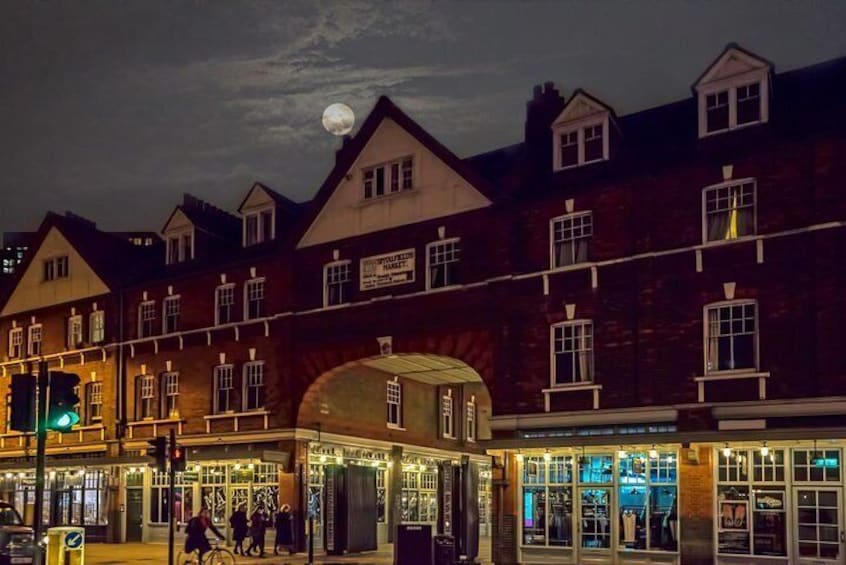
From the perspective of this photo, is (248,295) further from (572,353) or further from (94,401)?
(572,353)

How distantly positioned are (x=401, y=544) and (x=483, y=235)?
11165 mm

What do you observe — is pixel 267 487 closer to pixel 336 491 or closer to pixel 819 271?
pixel 336 491

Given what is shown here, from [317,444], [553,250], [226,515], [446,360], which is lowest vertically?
[226,515]

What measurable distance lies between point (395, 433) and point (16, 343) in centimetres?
1891

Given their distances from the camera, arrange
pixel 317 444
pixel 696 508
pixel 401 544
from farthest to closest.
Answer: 1. pixel 317 444
2. pixel 696 508
3. pixel 401 544

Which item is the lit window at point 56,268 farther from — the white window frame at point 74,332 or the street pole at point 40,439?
the street pole at point 40,439

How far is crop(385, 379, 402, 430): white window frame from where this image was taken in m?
42.8

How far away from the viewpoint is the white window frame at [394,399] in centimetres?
4284

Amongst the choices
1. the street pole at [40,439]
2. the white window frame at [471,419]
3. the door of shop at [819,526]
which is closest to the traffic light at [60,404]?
the street pole at [40,439]

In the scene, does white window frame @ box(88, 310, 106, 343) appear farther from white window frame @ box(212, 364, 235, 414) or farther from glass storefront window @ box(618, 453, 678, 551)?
glass storefront window @ box(618, 453, 678, 551)

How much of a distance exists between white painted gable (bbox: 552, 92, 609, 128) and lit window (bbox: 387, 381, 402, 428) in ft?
48.0

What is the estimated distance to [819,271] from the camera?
26.6m

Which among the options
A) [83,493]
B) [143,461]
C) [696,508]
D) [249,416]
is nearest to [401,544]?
[696,508]

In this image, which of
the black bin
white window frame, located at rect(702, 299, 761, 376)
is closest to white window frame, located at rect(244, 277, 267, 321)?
the black bin
